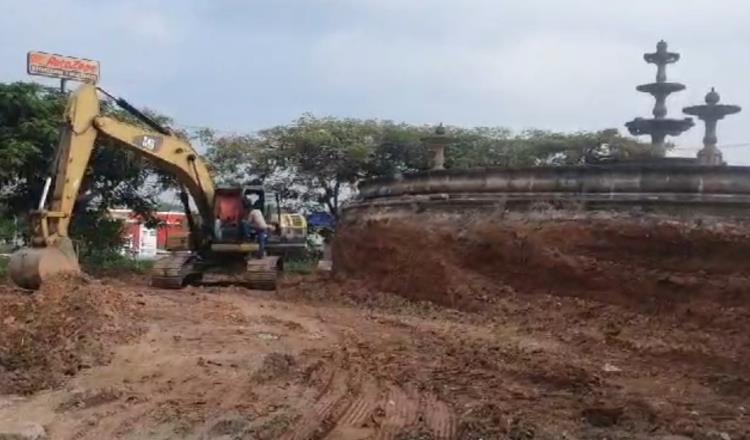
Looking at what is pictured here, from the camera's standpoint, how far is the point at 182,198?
21156 mm

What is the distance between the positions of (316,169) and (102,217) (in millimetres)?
8852

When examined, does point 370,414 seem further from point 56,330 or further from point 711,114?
point 711,114

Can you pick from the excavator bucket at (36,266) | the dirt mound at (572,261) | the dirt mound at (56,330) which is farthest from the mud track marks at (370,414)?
the excavator bucket at (36,266)

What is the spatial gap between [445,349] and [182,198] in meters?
11.4

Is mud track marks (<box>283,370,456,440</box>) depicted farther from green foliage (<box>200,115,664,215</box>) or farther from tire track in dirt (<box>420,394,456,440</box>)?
green foliage (<box>200,115,664,215</box>)

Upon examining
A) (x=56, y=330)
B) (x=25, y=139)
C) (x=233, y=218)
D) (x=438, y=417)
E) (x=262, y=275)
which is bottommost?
(x=438, y=417)

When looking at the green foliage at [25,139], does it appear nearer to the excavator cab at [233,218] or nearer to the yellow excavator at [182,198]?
the yellow excavator at [182,198]

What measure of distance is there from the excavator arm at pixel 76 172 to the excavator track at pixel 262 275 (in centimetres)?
163

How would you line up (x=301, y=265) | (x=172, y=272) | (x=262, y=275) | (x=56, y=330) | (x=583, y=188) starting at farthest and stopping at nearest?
(x=301, y=265) → (x=172, y=272) → (x=262, y=275) → (x=583, y=188) → (x=56, y=330)

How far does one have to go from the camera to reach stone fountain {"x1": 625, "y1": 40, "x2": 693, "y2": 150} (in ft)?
69.7

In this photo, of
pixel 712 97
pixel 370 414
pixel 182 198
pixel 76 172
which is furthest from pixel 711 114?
pixel 370 414

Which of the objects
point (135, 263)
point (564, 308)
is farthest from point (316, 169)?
point (564, 308)

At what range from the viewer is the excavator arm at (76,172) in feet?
45.1

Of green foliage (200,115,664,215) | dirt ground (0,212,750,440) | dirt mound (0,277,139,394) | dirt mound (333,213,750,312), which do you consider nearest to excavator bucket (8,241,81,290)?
dirt mound (0,277,139,394)
